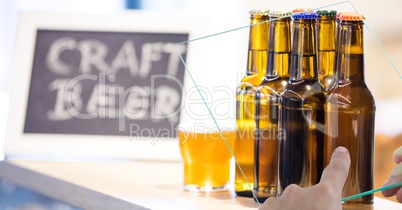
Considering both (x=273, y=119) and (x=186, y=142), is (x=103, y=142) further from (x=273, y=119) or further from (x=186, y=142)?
(x=273, y=119)

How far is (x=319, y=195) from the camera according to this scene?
849mm

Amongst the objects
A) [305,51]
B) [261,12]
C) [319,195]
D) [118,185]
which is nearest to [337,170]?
[319,195]

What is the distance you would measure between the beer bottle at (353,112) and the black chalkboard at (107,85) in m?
0.71

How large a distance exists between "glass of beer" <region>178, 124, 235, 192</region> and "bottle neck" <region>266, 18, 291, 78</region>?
7.3 inches

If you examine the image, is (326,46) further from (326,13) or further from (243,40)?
(243,40)

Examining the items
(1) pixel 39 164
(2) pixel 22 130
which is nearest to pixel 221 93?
(1) pixel 39 164

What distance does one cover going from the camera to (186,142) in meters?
1.23

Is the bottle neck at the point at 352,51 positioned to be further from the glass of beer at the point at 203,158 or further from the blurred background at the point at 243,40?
the glass of beer at the point at 203,158

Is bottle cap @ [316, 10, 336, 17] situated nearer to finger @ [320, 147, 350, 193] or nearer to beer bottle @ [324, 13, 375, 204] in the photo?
beer bottle @ [324, 13, 375, 204]

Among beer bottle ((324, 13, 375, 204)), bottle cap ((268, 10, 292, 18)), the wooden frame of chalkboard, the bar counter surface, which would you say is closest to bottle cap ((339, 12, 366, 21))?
beer bottle ((324, 13, 375, 204))

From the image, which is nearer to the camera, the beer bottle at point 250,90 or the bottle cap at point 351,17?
the bottle cap at point 351,17

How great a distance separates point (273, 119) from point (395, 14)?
2.59 ft

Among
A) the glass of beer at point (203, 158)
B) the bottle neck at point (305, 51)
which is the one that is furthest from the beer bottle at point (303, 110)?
the glass of beer at point (203, 158)

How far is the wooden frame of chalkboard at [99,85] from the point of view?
1654 mm
